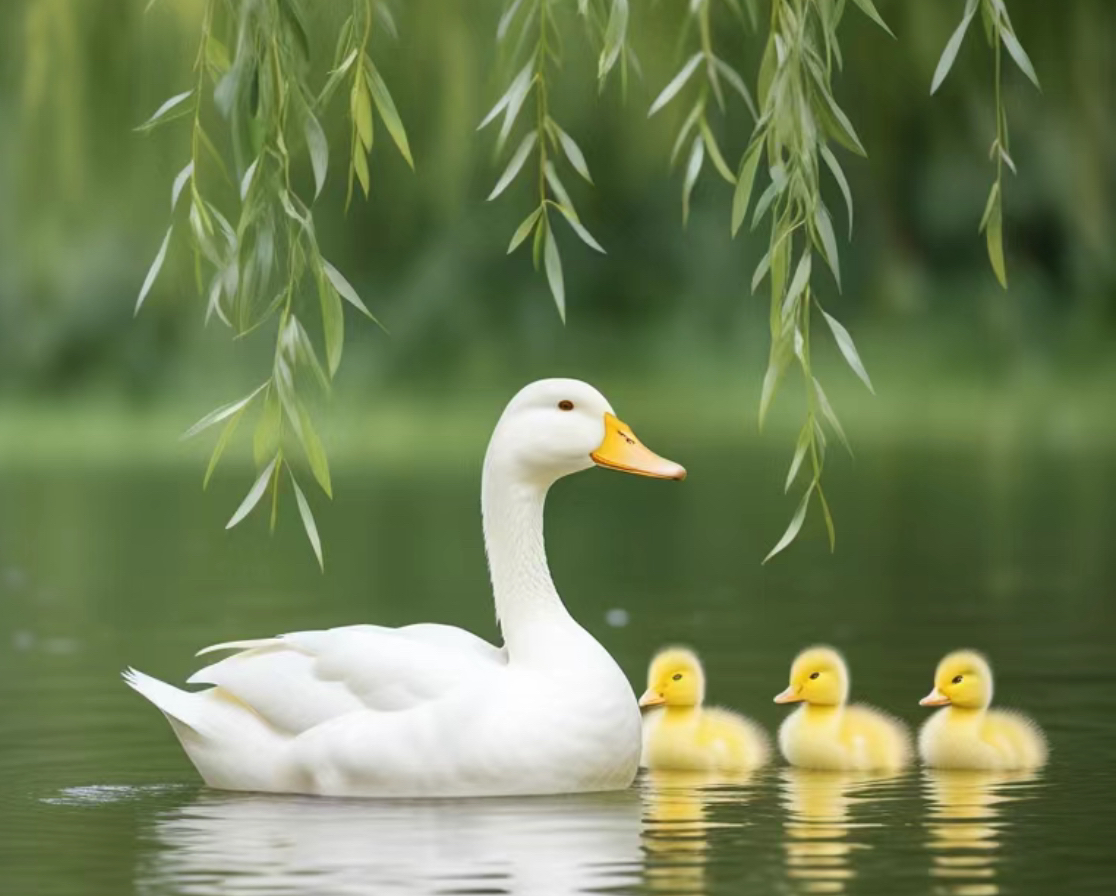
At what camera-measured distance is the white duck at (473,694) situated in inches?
315

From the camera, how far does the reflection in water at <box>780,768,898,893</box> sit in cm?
677

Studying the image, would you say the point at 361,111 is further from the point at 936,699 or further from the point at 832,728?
the point at 936,699

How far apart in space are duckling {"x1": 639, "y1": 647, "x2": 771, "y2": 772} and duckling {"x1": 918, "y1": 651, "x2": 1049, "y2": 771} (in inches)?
19.9

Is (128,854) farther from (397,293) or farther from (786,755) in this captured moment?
(397,293)

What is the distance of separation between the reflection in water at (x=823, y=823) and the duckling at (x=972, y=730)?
25cm

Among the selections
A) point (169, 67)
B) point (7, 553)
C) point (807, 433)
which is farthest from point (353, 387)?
point (807, 433)

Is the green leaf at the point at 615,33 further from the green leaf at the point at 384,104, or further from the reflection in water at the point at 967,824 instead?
the reflection in water at the point at 967,824

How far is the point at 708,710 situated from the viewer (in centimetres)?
888

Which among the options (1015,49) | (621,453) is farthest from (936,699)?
(1015,49)

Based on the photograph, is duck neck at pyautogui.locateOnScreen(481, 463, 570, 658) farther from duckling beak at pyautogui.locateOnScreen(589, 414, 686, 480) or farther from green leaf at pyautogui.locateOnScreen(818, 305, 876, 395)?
green leaf at pyautogui.locateOnScreen(818, 305, 876, 395)

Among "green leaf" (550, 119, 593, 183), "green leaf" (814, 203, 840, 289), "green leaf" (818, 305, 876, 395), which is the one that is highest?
"green leaf" (550, 119, 593, 183)

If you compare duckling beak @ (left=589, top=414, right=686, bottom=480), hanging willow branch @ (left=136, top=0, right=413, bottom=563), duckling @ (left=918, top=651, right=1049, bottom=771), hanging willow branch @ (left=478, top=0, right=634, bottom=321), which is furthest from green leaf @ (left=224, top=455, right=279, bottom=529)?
duckling @ (left=918, top=651, right=1049, bottom=771)

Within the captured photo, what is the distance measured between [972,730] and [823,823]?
1.21 m

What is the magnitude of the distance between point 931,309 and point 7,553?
11535 mm
